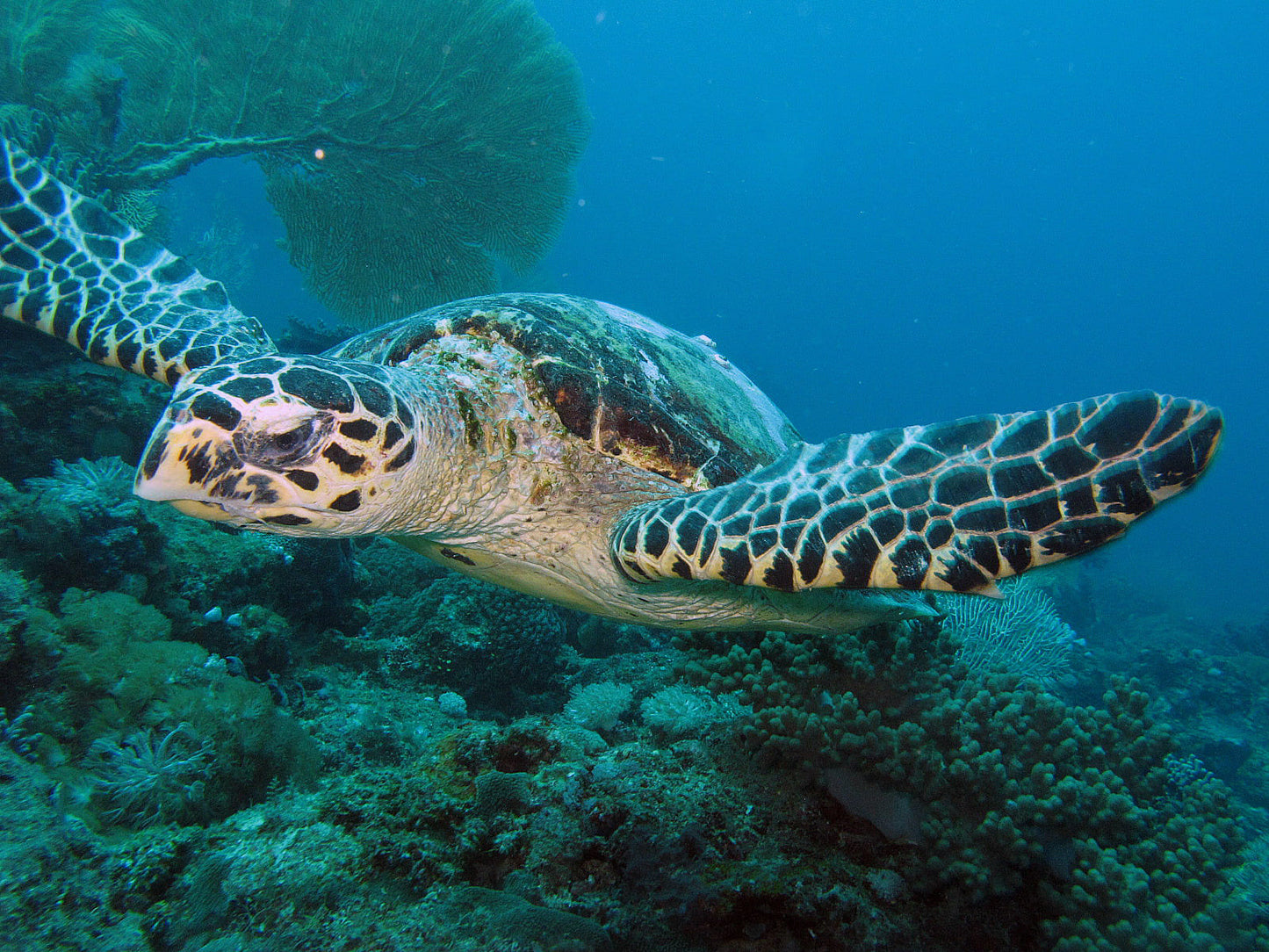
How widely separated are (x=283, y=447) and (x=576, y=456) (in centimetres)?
120

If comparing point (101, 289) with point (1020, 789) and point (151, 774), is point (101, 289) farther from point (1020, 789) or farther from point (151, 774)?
point (1020, 789)

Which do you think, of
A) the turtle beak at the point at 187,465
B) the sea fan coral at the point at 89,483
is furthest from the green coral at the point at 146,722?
the turtle beak at the point at 187,465

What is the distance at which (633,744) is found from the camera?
7.41 feet

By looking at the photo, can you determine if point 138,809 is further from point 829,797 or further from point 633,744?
point 829,797

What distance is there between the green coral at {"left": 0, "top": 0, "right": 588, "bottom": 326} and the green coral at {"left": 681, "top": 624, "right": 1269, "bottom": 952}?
7.04m

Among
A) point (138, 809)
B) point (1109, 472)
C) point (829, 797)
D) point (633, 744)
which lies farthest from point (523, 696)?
point (1109, 472)

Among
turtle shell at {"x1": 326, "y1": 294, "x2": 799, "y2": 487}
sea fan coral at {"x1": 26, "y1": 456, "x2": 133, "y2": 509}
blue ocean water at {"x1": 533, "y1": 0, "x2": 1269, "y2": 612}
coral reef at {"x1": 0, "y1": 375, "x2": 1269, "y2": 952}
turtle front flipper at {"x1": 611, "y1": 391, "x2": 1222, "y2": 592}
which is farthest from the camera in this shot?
blue ocean water at {"x1": 533, "y1": 0, "x2": 1269, "y2": 612}

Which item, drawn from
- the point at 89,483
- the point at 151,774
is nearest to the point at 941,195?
the point at 89,483

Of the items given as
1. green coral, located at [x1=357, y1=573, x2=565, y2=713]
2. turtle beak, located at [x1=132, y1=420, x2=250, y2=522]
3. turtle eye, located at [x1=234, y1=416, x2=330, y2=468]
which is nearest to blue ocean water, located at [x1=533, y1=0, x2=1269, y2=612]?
green coral, located at [x1=357, y1=573, x2=565, y2=713]

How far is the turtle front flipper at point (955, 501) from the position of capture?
1.58 metres

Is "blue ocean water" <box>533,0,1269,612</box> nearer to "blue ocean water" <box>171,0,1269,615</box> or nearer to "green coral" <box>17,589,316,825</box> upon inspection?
"blue ocean water" <box>171,0,1269,615</box>

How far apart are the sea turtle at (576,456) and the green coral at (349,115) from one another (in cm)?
320

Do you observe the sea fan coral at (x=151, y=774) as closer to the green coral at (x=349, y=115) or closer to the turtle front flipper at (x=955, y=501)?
the turtle front flipper at (x=955, y=501)

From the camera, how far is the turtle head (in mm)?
1860
